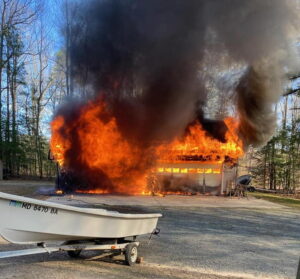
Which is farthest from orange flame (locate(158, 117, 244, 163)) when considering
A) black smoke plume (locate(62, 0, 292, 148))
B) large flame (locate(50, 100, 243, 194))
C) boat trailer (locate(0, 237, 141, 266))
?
boat trailer (locate(0, 237, 141, 266))

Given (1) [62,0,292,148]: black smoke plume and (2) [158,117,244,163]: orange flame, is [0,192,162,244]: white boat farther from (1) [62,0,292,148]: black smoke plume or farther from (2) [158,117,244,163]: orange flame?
(2) [158,117,244,163]: orange flame

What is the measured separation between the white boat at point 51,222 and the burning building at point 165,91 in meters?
11.3

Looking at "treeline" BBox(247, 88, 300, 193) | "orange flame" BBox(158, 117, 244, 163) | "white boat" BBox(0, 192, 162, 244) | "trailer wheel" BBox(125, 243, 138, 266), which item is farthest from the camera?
"treeline" BBox(247, 88, 300, 193)

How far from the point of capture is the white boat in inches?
146

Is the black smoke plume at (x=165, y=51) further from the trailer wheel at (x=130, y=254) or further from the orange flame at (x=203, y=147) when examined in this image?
the trailer wheel at (x=130, y=254)

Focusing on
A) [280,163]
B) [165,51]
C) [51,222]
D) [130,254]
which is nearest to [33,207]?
[51,222]

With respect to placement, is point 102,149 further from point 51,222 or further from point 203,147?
point 51,222

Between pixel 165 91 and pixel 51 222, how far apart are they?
12173mm

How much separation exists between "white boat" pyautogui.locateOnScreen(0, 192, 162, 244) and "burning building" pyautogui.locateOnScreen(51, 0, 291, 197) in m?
11.3

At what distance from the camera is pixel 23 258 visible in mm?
5039

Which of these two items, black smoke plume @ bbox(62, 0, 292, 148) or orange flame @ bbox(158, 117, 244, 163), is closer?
black smoke plume @ bbox(62, 0, 292, 148)

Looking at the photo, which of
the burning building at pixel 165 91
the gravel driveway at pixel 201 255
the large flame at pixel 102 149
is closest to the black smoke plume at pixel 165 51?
the burning building at pixel 165 91

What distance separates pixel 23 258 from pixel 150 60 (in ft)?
38.1

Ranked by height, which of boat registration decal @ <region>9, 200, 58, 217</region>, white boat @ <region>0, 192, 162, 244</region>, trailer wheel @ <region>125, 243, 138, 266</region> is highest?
boat registration decal @ <region>9, 200, 58, 217</region>
